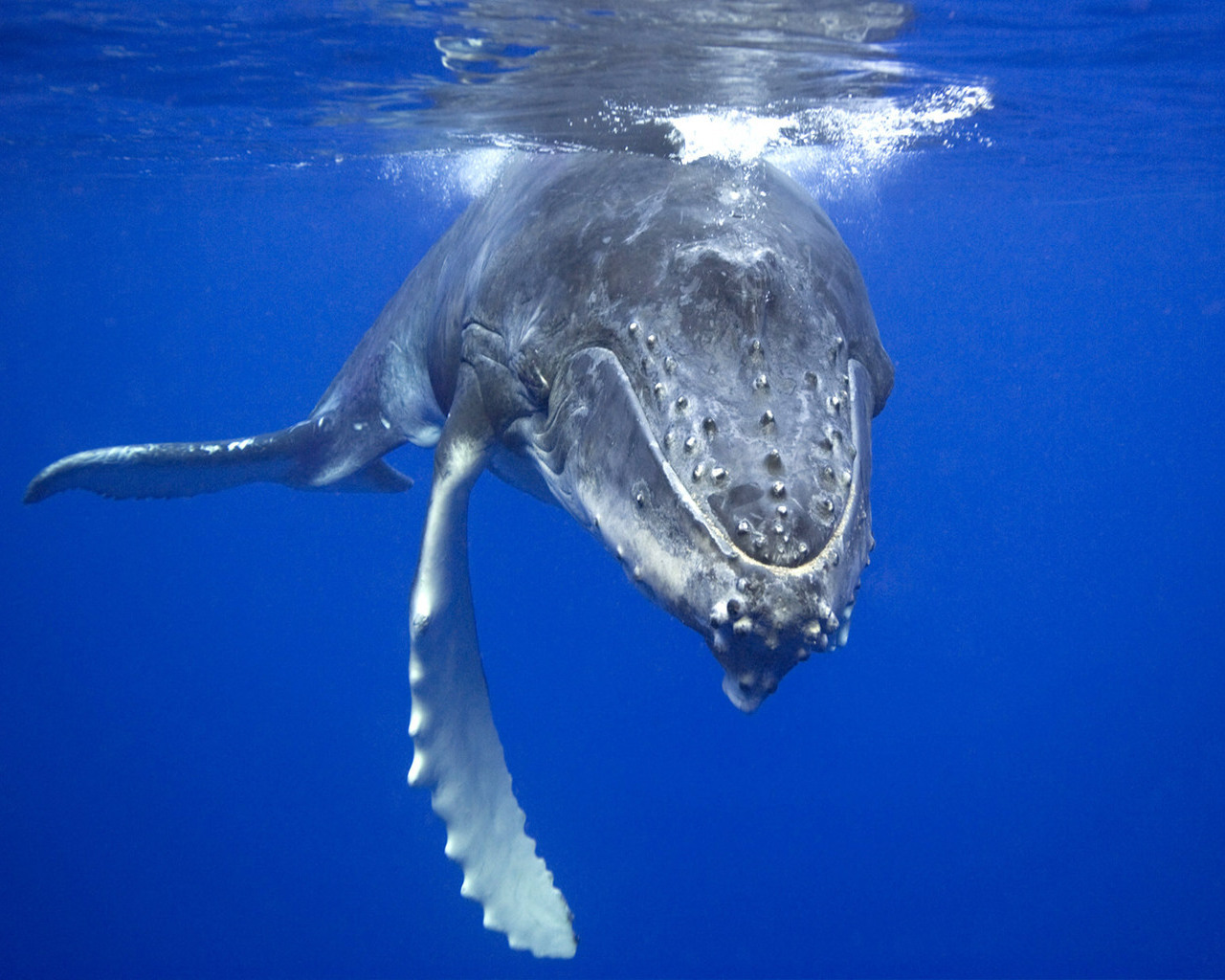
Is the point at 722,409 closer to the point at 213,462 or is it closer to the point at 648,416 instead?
the point at 648,416

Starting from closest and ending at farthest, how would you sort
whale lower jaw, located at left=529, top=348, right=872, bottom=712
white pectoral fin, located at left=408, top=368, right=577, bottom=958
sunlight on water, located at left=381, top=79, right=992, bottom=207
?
whale lower jaw, located at left=529, top=348, right=872, bottom=712 → white pectoral fin, located at left=408, top=368, right=577, bottom=958 → sunlight on water, located at left=381, top=79, right=992, bottom=207

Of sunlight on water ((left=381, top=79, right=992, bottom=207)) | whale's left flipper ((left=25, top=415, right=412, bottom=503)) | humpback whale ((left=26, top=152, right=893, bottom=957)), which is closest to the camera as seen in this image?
humpback whale ((left=26, top=152, right=893, bottom=957))

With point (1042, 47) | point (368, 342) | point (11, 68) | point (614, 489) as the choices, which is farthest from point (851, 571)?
point (11, 68)

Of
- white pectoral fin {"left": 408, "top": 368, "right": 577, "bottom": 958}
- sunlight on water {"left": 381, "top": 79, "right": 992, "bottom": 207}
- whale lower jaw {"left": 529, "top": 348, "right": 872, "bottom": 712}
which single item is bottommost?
white pectoral fin {"left": 408, "top": 368, "right": 577, "bottom": 958}

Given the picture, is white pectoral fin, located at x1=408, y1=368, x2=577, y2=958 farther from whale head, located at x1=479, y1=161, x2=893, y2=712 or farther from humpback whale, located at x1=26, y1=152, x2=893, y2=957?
whale head, located at x1=479, y1=161, x2=893, y2=712

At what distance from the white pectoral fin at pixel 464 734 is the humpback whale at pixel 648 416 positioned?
13 millimetres

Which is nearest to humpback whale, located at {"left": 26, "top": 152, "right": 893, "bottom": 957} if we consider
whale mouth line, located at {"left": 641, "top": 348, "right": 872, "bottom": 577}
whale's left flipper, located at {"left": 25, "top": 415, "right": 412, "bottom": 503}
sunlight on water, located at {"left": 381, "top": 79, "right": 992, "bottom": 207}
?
whale mouth line, located at {"left": 641, "top": 348, "right": 872, "bottom": 577}

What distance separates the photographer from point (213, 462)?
8391mm

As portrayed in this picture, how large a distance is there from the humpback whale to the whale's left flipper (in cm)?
187

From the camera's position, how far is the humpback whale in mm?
3068

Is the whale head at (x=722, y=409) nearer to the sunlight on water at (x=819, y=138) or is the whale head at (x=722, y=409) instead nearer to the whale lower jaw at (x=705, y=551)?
the whale lower jaw at (x=705, y=551)

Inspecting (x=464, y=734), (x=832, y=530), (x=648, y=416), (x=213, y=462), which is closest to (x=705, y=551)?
(x=832, y=530)

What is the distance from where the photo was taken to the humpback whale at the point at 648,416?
307 cm

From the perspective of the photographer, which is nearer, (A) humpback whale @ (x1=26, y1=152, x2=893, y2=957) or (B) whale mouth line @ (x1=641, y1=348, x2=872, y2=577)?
(B) whale mouth line @ (x1=641, y1=348, x2=872, y2=577)
